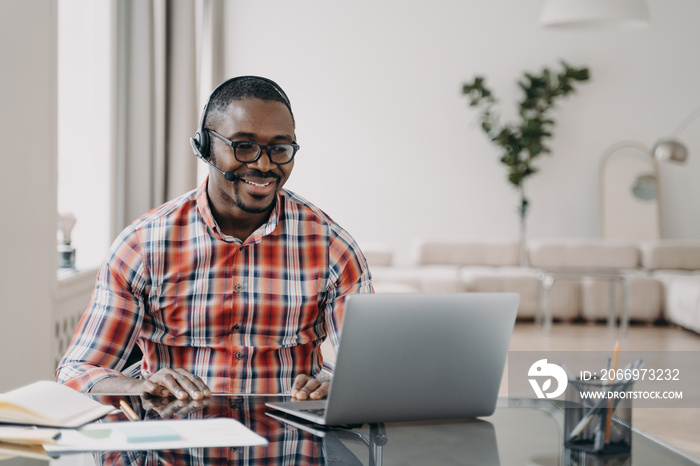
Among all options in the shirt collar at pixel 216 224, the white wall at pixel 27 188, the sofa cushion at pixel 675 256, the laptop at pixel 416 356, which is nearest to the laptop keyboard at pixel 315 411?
the laptop at pixel 416 356

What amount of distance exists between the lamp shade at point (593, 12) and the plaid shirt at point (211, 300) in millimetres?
3535

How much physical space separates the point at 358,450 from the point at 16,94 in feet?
5.59

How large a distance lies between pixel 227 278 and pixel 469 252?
589cm

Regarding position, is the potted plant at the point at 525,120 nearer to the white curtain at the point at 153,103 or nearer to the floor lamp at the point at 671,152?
the floor lamp at the point at 671,152

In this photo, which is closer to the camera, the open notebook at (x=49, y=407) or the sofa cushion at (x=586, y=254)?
the open notebook at (x=49, y=407)

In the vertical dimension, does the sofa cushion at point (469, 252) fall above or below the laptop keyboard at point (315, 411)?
below

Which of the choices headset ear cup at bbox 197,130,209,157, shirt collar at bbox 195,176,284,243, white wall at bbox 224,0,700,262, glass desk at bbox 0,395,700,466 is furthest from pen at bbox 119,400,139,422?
white wall at bbox 224,0,700,262

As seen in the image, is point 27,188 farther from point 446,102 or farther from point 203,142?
point 446,102

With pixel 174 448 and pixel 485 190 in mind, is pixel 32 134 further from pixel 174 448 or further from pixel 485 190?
pixel 485 190

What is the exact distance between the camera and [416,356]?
46.0 inches

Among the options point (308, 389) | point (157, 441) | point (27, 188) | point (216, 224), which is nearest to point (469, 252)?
point (27, 188)

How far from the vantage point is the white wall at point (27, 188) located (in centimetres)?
222

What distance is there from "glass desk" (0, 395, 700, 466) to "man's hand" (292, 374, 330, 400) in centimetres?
7

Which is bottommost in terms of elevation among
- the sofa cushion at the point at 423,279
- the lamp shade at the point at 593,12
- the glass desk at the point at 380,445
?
the sofa cushion at the point at 423,279
